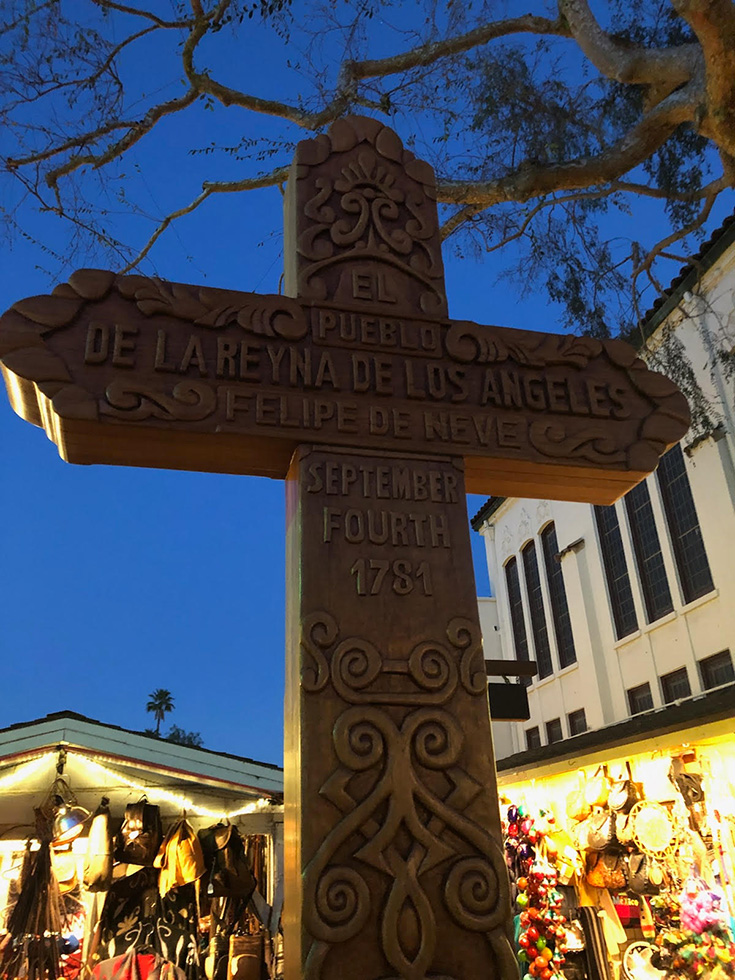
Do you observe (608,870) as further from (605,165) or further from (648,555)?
(648,555)

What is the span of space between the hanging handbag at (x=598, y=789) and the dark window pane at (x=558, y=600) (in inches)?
409

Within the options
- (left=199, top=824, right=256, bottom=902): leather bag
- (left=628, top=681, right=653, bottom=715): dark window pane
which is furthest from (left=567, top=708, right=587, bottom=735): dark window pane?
(left=199, top=824, right=256, bottom=902): leather bag

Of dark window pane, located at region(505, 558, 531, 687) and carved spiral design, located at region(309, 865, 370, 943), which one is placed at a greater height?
dark window pane, located at region(505, 558, 531, 687)

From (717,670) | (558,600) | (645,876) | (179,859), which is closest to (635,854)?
(645,876)

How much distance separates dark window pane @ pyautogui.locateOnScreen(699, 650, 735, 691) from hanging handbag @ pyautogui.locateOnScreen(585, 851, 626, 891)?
5921 mm

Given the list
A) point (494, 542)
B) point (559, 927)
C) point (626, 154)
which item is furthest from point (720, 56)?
point (494, 542)

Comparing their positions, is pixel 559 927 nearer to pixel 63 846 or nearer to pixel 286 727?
pixel 63 846

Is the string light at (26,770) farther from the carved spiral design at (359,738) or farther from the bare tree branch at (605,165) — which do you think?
the bare tree branch at (605,165)

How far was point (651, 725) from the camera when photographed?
7.63 m

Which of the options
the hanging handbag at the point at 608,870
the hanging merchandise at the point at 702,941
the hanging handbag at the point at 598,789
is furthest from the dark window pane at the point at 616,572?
the hanging merchandise at the point at 702,941

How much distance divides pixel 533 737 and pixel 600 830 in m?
13.7

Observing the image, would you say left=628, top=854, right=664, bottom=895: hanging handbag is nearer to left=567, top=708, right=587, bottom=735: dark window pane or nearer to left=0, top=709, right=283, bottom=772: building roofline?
left=0, top=709, right=283, bottom=772: building roofline

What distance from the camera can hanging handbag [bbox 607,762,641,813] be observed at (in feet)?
26.7

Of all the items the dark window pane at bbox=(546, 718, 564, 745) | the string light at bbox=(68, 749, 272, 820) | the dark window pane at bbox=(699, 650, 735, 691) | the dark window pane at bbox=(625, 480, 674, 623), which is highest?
the dark window pane at bbox=(625, 480, 674, 623)
